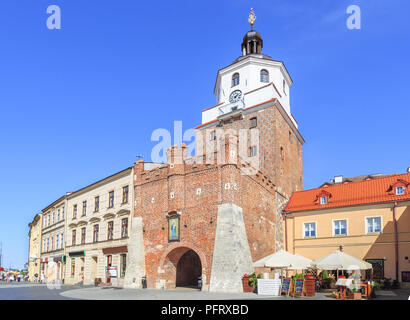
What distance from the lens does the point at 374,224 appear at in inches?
1105

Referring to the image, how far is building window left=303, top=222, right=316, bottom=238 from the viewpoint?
30.7 meters

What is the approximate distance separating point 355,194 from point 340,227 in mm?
2789

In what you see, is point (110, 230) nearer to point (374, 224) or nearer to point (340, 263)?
point (340, 263)

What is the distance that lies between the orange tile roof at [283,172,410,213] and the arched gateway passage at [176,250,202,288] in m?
8.68

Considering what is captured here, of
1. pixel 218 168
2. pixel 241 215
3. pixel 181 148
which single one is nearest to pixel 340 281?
pixel 241 215

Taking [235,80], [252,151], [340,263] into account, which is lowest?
[340,263]

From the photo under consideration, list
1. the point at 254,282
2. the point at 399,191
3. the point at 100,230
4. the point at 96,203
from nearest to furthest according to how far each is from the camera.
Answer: the point at 254,282, the point at 399,191, the point at 100,230, the point at 96,203

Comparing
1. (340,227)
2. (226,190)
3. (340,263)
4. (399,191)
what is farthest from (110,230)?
(399,191)

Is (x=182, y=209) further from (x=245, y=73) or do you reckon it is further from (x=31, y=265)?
(x=31, y=265)

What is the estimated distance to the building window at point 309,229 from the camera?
30711 mm

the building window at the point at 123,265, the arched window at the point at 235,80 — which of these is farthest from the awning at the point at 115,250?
the arched window at the point at 235,80

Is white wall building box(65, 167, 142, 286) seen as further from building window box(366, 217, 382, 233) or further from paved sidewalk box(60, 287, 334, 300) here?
building window box(366, 217, 382, 233)
